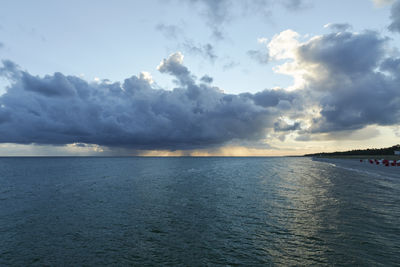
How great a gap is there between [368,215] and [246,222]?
1388 centimetres

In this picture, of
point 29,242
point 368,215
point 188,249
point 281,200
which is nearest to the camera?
point 188,249

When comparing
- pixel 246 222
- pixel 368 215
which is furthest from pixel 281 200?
pixel 246 222

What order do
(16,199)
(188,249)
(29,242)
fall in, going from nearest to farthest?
1. (188,249)
2. (29,242)
3. (16,199)

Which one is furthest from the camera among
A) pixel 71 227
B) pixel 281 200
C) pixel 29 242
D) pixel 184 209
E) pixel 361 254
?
pixel 281 200

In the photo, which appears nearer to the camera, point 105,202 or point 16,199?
point 105,202

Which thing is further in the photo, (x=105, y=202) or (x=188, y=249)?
(x=105, y=202)

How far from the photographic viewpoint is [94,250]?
17016 millimetres

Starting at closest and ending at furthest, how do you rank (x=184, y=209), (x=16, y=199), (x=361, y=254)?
(x=361, y=254) → (x=184, y=209) → (x=16, y=199)

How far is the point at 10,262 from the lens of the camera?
1532cm

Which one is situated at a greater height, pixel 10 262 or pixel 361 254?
pixel 361 254

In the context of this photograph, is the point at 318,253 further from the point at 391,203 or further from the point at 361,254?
the point at 391,203

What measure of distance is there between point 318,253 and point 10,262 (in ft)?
69.6

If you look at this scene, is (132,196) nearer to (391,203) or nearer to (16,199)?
(16,199)

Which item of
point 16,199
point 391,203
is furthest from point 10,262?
point 391,203
